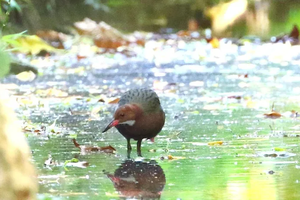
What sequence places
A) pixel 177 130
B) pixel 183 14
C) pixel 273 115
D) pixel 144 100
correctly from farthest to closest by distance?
pixel 183 14, pixel 273 115, pixel 177 130, pixel 144 100

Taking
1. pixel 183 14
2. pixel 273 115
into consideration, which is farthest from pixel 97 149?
pixel 183 14

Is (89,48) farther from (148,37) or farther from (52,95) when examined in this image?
(52,95)

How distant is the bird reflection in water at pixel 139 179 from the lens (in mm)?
3830

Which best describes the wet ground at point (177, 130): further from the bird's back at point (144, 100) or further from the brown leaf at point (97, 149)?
the bird's back at point (144, 100)

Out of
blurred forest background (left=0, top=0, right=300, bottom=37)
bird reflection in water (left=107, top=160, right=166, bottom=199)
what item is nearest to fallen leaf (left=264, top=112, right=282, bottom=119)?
bird reflection in water (left=107, top=160, right=166, bottom=199)

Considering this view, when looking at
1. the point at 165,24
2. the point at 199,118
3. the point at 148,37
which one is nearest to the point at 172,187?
the point at 199,118

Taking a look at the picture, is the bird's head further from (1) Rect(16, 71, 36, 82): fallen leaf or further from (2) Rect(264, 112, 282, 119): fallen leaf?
(1) Rect(16, 71, 36, 82): fallen leaf

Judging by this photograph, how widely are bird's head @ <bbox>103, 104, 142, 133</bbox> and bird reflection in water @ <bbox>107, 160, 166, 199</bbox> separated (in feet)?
0.86

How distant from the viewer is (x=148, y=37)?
16.6 metres

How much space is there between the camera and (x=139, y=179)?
4199 millimetres

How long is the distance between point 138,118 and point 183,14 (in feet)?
42.1

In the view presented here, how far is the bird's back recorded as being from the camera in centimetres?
496

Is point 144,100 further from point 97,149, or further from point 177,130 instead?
point 177,130

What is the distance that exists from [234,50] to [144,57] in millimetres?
1938
